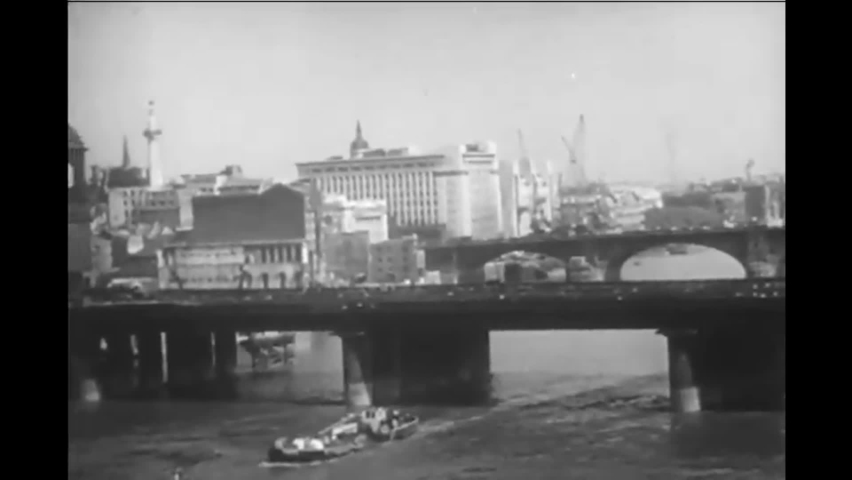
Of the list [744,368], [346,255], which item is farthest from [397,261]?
[744,368]

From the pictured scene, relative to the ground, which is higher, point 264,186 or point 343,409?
point 264,186

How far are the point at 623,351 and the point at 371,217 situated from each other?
4.22 feet

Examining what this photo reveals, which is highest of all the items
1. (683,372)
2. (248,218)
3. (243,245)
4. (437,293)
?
(248,218)

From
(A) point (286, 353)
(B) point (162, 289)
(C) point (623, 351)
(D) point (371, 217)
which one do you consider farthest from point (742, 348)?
(B) point (162, 289)

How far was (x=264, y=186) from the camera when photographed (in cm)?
498

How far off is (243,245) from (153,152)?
0.57 meters

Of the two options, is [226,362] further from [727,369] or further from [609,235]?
[727,369]

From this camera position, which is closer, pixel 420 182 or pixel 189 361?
pixel 420 182

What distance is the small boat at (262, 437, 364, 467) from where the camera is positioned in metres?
4.75

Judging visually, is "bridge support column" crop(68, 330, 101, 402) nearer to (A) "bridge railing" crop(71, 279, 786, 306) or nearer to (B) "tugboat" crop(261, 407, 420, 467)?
(A) "bridge railing" crop(71, 279, 786, 306)

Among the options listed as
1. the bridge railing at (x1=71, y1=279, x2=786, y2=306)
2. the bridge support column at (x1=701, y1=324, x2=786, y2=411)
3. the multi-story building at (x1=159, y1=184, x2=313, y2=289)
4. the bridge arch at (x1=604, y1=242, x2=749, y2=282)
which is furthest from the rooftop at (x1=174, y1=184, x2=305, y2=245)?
the bridge support column at (x1=701, y1=324, x2=786, y2=411)

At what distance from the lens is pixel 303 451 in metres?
4.75
